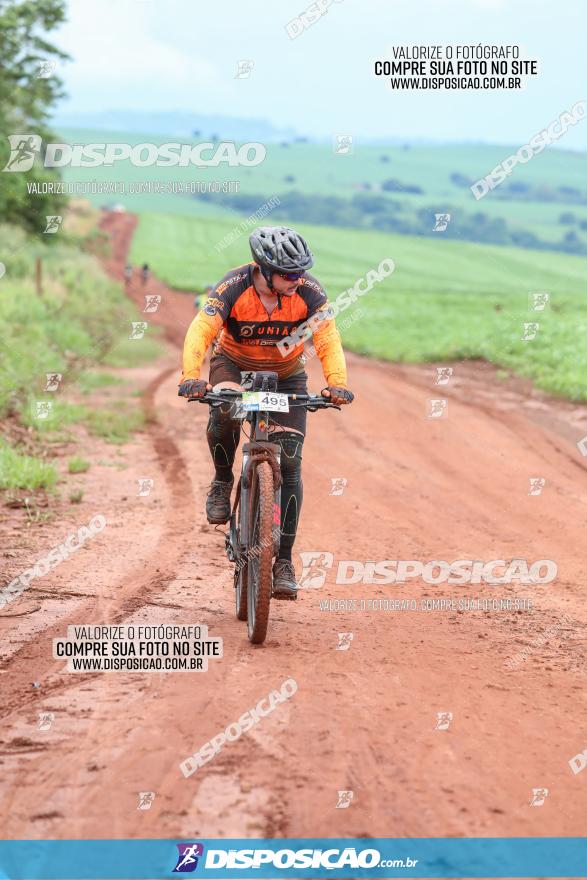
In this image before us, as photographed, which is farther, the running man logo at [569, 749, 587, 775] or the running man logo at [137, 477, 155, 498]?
the running man logo at [137, 477, 155, 498]

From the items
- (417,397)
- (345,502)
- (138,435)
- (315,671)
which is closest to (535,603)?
(315,671)

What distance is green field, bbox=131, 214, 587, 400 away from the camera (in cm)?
2514

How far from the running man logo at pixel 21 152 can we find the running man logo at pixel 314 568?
56.3 feet

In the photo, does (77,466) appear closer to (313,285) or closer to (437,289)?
(313,285)

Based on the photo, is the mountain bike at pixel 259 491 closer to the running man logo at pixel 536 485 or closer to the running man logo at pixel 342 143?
the running man logo at pixel 536 485

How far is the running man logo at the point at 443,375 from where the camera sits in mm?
22875

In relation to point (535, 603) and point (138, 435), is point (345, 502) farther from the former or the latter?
point (138, 435)

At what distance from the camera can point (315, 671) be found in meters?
6.28

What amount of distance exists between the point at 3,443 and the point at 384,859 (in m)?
9.58

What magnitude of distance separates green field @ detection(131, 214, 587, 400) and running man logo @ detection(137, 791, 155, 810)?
16199mm

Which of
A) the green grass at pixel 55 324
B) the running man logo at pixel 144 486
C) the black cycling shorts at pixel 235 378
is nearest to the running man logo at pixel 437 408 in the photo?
the green grass at pixel 55 324

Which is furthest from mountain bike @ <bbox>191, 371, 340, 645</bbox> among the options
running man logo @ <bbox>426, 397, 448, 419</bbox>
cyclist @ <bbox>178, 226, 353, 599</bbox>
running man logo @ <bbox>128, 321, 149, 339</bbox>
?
running man logo @ <bbox>128, 321, 149, 339</bbox>

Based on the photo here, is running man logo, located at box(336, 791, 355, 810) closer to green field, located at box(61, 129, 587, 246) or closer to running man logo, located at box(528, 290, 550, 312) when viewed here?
running man logo, located at box(528, 290, 550, 312)

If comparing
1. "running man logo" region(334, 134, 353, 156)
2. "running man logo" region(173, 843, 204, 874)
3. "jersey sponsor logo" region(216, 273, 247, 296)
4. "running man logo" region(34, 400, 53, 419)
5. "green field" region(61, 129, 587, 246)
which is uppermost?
"green field" region(61, 129, 587, 246)
